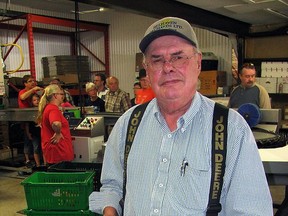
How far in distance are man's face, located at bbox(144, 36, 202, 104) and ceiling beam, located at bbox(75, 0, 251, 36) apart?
7.34 feet

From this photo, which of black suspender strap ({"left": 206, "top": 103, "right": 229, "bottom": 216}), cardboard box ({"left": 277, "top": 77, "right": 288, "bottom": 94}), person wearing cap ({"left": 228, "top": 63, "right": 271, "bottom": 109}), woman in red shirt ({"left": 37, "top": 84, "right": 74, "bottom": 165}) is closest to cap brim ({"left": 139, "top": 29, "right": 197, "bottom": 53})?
black suspender strap ({"left": 206, "top": 103, "right": 229, "bottom": 216})

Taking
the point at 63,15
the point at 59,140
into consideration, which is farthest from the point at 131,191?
the point at 63,15

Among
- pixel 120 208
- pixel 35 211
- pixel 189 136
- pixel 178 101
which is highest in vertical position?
pixel 178 101

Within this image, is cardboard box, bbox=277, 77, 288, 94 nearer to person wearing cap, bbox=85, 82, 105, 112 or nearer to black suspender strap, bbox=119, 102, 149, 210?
person wearing cap, bbox=85, 82, 105, 112

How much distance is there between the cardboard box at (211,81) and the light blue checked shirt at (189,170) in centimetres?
641

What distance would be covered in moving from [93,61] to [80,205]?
8.26m

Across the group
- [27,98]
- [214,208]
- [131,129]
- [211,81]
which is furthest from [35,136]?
[214,208]

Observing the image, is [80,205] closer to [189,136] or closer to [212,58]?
[189,136]

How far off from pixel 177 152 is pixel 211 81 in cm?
657

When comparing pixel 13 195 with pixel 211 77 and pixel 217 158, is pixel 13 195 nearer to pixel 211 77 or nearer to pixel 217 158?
pixel 217 158

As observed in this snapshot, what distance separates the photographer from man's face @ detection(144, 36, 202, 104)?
118 cm

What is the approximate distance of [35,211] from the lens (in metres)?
2.58

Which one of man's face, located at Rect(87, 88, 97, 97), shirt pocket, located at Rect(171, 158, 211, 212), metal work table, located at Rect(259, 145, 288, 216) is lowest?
metal work table, located at Rect(259, 145, 288, 216)

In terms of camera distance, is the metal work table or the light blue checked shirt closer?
the light blue checked shirt
